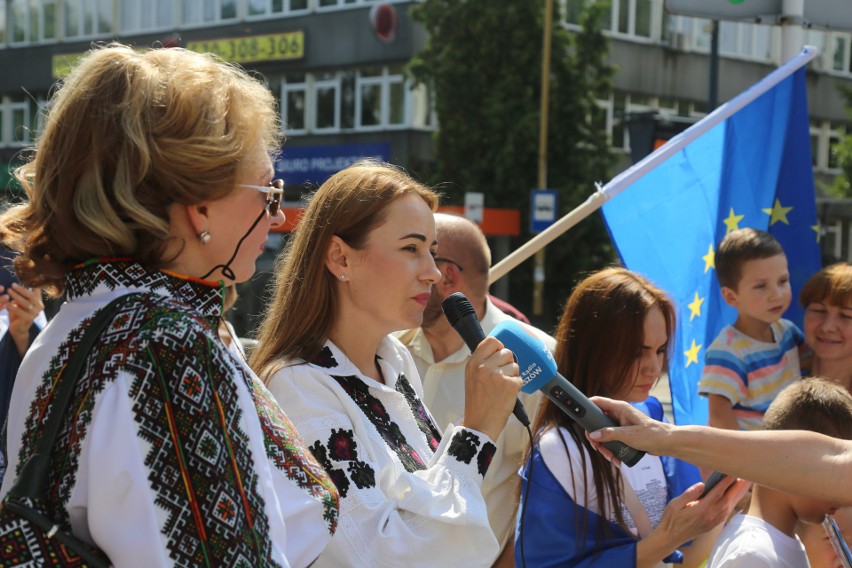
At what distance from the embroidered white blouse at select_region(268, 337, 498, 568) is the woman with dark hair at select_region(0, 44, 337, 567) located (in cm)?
36

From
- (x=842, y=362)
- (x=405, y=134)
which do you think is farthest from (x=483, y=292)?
(x=405, y=134)

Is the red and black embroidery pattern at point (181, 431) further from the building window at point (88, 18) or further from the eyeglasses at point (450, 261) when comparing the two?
the building window at point (88, 18)

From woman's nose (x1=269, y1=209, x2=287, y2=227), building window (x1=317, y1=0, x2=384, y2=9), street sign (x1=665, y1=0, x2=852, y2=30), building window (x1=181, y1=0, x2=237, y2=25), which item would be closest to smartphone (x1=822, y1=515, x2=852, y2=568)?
woman's nose (x1=269, y1=209, x2=287, y2=227)

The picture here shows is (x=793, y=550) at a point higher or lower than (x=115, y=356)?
lower

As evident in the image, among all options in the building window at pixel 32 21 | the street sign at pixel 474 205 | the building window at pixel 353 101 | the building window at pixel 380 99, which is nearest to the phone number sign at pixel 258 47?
the building window at pixel 353 101

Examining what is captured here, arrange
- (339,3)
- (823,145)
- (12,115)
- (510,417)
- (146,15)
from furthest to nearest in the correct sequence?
(12,115), (823,145), (146,15), (339,3), (510,417)

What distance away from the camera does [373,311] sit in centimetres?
260

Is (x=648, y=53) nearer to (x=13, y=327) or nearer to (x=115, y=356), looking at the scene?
(x=13, y=327)

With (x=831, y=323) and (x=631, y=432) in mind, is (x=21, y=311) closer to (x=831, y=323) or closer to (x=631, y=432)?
(x=631, y=432)

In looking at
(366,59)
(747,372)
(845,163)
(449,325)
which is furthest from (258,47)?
(747,372)

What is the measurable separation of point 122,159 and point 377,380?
1.19 m

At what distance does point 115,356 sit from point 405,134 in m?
27.0

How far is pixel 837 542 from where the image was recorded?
264 cm

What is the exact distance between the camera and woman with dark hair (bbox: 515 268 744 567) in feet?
8.81
